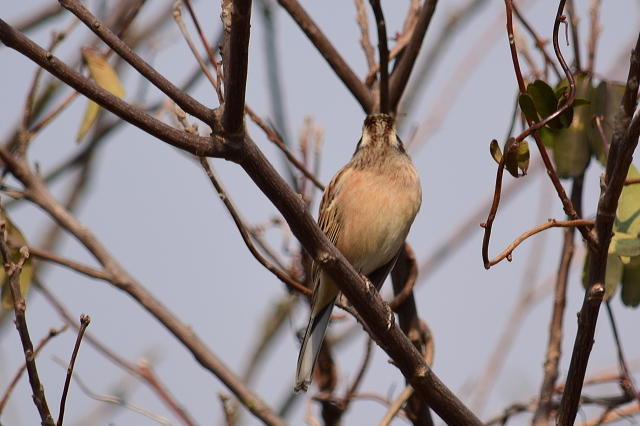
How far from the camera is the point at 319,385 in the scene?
13.3 ft

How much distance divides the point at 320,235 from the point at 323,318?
1512 millimetres

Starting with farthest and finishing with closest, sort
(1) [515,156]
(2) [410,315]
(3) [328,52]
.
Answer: (3) [328,52] → (2) [410,315] → (1) [515,156]

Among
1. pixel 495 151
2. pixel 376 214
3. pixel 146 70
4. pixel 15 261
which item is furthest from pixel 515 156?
pixel 15 261

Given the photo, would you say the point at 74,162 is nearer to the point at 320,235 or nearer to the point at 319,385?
the point at 319,385

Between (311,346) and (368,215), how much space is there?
0.71m

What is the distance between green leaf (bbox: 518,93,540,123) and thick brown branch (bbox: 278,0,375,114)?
61.2 inches

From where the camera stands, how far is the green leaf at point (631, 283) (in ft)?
8.48

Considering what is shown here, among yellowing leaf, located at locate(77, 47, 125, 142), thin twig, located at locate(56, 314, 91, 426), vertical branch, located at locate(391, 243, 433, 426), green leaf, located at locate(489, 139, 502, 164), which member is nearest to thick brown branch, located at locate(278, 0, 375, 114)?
vertical branch, located at locate(391, 243, 433, 426)

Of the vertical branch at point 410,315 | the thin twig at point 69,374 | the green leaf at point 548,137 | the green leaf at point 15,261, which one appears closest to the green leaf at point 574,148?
the green leaf at point 548,137

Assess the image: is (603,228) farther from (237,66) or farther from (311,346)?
(311,346)

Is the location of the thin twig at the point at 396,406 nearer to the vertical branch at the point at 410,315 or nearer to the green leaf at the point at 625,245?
the vertical branch at the point at 410,315

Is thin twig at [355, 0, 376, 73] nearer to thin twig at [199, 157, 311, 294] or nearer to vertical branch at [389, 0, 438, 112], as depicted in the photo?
vertical branch at [389, 0, 438, 112]

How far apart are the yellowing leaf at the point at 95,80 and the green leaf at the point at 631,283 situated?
2238 mm

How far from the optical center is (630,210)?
258 cm
